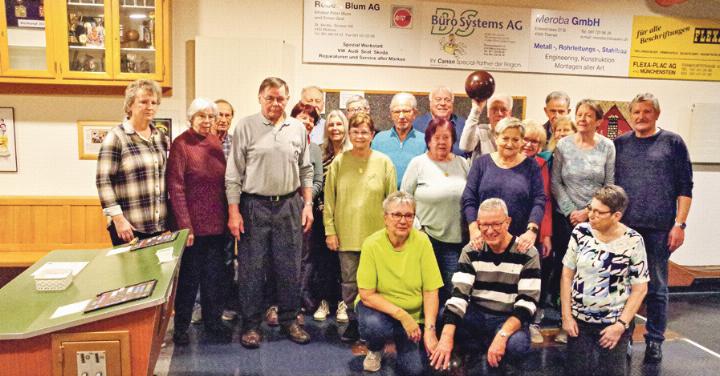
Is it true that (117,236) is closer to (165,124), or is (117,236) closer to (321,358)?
(321,358)

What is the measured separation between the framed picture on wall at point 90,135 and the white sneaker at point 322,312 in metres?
2.15

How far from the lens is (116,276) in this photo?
2109 mm

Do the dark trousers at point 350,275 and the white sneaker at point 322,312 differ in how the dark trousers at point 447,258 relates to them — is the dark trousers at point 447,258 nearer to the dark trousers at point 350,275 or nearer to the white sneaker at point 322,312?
the dark trousers at point 350,275

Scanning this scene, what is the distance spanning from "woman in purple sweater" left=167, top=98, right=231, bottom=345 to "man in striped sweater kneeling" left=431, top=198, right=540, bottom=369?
4.55 ft

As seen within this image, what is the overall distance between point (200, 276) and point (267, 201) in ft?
2.01

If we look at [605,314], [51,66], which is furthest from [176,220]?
[605,314]

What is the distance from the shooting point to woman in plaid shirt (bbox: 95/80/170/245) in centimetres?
269

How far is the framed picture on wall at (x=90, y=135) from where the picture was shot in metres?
4.18

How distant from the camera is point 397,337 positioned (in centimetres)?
269

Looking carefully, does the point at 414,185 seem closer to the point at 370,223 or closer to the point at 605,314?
the point at 370,223

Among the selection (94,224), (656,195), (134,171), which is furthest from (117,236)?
(656,195)

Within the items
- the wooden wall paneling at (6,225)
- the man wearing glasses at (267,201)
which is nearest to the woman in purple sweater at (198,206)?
the man wearing glasses at (267,201)

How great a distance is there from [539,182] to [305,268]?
1648 mm

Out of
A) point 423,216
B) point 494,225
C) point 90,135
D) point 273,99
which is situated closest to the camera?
point 494,225
